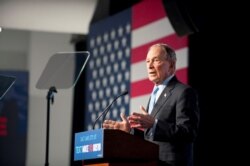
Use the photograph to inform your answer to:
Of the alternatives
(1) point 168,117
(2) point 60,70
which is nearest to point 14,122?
(2) point 60,70

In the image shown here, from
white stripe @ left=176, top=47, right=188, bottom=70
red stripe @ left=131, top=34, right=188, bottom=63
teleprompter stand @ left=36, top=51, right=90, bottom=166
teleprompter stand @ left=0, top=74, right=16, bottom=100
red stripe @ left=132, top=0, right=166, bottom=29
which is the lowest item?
teleprompter stand @ left=0, top=74, right=16, bottom=100

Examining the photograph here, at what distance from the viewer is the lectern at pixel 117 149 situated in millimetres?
2219

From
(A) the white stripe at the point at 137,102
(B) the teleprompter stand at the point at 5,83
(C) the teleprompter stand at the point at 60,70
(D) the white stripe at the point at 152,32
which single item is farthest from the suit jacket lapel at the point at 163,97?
(A) the white stripe at the point at 137,102

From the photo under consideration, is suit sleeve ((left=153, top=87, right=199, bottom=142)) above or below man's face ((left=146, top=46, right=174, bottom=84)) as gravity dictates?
below

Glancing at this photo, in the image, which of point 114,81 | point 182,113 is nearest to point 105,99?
point 114,81

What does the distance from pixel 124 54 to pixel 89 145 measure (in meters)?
2.69

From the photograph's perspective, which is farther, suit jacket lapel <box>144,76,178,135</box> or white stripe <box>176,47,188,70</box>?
white stripe <box>176,47,188,70</box>

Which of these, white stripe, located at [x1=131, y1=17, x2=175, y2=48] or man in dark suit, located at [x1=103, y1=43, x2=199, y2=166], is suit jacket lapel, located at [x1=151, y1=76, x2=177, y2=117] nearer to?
man in dark suit, located at [x1=103, y1=43, x2=199, y2=166]

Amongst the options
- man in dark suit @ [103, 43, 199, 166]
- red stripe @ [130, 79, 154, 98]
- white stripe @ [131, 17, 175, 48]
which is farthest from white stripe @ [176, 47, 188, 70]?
man in dark suit @ [103, 43, 199, 166]

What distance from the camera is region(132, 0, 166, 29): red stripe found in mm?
4613

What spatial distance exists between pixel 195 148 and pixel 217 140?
170mm

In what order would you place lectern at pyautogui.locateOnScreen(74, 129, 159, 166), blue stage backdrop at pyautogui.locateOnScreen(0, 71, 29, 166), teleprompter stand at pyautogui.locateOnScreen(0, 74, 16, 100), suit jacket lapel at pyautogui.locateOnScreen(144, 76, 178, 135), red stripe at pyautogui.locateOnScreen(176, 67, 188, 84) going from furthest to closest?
blue stage backdrop at pyautogui.locateOnScreen(0, 71, 29, 166) → red stripe at pyautogui.locateOnScreen(176, 67, 188, 84) → teleprompter stand at pyautogui.locateOnScreen(0, 74, 16, 100) → suit jacket lapel at pyautogui.locateOnScreen(144, 76, 178, 135) → lectern at pyautogui.locateOnScreen(74, 129, 159, 166)

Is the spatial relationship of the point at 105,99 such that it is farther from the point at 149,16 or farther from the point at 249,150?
the point at 249,150

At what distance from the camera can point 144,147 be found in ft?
7.54
